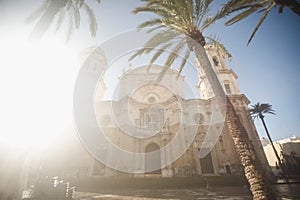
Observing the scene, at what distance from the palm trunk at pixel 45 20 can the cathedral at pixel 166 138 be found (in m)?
13.5

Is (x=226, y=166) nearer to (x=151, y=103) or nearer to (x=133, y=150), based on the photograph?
(x=133, y=150)

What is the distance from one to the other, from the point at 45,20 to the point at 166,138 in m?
17.8

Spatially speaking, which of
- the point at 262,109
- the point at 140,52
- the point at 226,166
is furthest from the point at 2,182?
the point at 262,109

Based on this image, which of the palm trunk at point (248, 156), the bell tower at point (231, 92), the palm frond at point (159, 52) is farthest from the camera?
the bell tower at point (231, 92)

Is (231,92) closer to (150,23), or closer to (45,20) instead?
(150,23)

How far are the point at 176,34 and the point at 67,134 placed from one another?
1931 centimetres

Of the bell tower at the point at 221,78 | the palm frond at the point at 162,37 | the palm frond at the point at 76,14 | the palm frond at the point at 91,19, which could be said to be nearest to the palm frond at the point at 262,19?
the palm frond at the point at 162,37

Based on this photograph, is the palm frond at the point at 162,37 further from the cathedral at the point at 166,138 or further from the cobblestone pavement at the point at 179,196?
the cathedral at the point at 166,138

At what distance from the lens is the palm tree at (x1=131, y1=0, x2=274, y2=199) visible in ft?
15.9

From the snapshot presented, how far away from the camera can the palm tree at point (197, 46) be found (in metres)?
4.85

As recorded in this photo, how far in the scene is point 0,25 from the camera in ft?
12.8

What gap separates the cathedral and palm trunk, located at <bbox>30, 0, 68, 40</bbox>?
530 inches

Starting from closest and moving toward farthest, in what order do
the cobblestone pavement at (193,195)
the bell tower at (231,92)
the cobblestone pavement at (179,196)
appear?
the cobblestone pavement at (193,195)
the cobblestone pavement at (179,196)
the bell tower at (231,92)

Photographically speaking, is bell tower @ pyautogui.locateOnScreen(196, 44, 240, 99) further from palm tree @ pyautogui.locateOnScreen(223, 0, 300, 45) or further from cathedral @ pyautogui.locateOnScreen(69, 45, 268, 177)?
palm tree @ pyautogui.locateOnScreen(223, 0, 300, 45)
